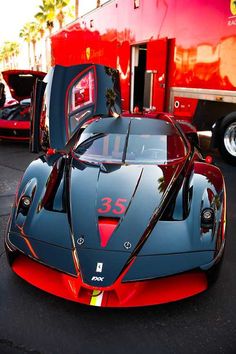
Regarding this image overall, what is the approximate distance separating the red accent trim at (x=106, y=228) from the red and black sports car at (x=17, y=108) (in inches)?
235

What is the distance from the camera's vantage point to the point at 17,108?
897cm

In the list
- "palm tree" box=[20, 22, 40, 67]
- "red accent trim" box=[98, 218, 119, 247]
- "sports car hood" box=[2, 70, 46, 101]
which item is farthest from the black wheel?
"palm tree" box=[20, 22, 40, 67]

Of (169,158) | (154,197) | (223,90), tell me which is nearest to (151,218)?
(154,197)

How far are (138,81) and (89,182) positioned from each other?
6759mm

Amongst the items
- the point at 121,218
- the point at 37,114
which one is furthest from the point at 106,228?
the point at 37,114

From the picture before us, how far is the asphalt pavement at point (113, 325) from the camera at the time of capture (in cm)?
218

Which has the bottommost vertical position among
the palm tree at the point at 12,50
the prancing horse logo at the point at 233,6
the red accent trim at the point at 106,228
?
the red accent trim at the point at 106,228

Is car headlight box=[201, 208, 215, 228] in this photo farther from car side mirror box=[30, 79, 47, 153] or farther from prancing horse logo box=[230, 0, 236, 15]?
prancing horse logo box=[230, 0, 236, 15]

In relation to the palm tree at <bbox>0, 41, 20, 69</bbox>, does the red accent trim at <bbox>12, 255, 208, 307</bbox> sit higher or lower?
lower

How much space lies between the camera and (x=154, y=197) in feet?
9.46

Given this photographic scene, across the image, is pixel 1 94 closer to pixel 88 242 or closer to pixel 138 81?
pixel 138 81

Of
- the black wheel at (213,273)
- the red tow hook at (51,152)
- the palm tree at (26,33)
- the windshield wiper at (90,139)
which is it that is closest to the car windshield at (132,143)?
the windshield wiper at (90,139)

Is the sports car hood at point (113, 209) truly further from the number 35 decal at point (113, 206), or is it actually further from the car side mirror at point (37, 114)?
the car side mirror at point (37, 114)

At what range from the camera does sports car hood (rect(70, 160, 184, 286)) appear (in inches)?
93.4
